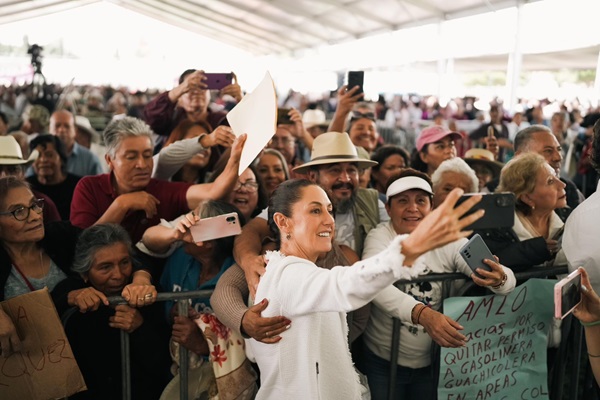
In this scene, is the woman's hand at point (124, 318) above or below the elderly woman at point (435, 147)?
below

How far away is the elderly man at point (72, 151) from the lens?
5.24 meters

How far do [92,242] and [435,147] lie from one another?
2.54 m

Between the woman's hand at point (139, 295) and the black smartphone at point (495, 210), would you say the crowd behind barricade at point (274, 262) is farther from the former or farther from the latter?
the black smartphone at point (495, 210)

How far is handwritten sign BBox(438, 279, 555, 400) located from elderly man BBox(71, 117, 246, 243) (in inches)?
51.2

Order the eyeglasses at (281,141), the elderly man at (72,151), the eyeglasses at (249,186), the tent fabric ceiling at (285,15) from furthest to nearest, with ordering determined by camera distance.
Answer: the tent fabric ceiling at (285,15)
the elderly man at (72,151)
the eyeglasses at (281,141)
the eyeglasses at (249,186)

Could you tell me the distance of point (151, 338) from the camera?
2479 mm

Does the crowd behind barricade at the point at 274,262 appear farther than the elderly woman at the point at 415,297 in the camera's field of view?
No

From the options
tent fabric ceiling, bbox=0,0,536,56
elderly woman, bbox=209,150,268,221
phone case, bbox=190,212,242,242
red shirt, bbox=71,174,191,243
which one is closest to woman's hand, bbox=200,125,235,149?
elderly woman, bbox=209,150,268,221

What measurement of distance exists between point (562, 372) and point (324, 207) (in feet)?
5.29

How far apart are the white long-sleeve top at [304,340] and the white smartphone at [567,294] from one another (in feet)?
2.27

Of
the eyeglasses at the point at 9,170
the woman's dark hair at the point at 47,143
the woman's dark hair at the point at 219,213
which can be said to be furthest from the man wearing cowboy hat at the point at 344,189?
the woman's dark hair at the point at 47,143

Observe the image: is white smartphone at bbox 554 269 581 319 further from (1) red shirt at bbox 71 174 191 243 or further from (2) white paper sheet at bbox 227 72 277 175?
(1) red shirt at bbox 71 174 191 243

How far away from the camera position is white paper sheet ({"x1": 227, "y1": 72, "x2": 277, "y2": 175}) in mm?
1992

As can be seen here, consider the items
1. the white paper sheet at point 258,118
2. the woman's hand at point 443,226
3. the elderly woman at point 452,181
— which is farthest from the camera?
the elderly woman at point 452,181
